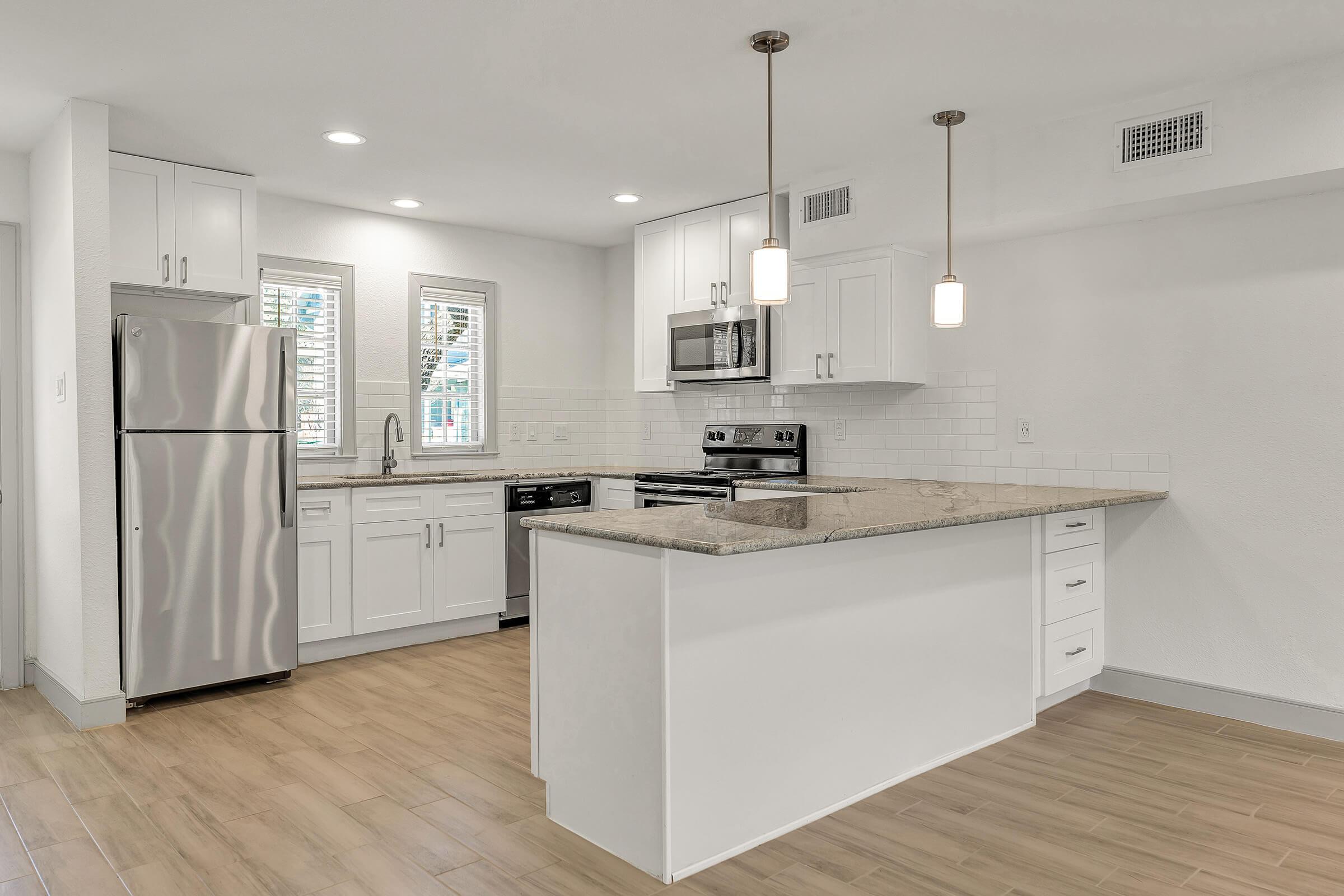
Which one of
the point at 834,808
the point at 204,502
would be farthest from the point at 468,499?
the point at 834,808

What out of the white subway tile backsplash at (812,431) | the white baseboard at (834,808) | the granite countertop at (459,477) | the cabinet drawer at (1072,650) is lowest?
the white baseboard at (834,808)

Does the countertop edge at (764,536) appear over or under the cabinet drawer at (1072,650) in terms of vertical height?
over

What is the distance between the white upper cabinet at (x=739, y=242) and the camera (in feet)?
15.9

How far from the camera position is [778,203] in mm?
4789

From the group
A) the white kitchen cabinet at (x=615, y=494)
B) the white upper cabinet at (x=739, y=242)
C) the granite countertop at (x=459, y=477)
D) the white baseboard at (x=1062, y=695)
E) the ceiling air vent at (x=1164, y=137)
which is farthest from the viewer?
the white kitchen cabinet at (x=615, y=494)

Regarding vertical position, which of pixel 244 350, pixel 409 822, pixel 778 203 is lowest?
pixel 409 822

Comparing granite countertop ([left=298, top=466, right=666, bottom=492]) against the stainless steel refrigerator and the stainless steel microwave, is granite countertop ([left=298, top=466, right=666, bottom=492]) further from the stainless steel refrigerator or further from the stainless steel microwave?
the stainless steel microwave

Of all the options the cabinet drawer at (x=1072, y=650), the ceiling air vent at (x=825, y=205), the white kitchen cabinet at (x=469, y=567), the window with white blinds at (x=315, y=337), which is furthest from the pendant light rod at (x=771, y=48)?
the window with white blinds at (x=315, y=337)

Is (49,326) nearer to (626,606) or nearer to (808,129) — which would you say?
(626,606)

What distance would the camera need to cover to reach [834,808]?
2.66 metres

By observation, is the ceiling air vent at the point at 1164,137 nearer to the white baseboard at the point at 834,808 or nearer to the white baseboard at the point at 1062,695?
the white baseboard at the point at 1062,695

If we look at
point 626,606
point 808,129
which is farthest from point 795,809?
point 808,129

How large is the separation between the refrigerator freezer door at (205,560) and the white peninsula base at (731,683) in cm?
200

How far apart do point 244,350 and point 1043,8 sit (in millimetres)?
3421
